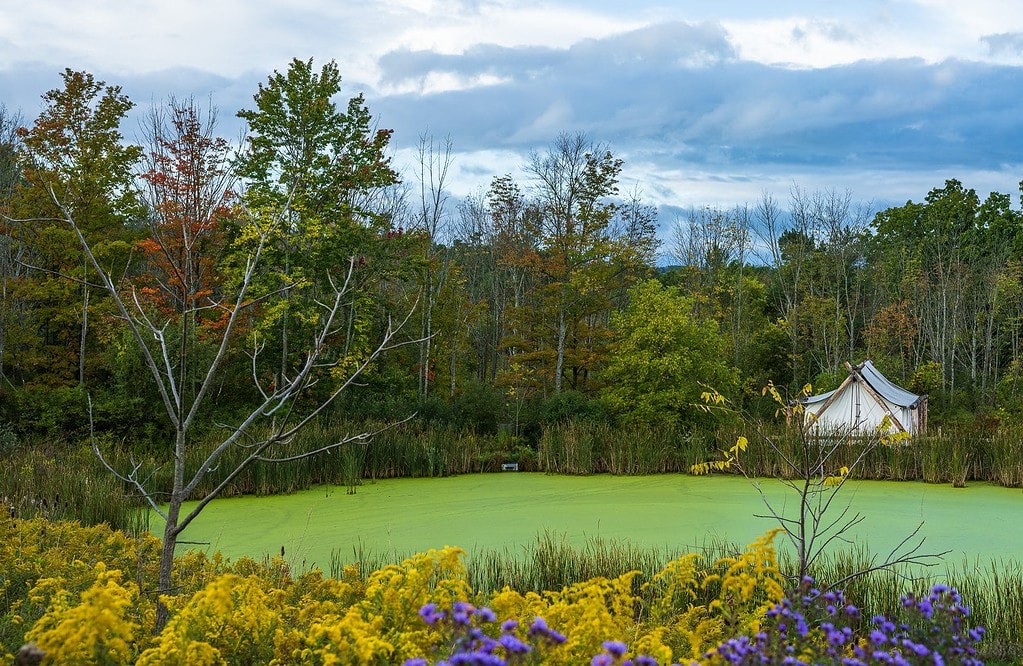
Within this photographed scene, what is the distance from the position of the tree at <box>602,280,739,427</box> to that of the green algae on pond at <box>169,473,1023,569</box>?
1.94m

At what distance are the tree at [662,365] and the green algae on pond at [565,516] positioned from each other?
6.37ft

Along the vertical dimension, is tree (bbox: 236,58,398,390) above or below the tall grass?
above

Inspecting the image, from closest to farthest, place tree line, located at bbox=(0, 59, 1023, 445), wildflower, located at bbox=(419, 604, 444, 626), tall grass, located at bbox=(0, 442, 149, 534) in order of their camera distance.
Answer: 1. wildflower, located at bbox=(419, 604, 444, 626)
2. tall grass, located at bbox=(0, 442, 149, 534)
3. tree line, located at bbox=(0, 59, 1023, 445)

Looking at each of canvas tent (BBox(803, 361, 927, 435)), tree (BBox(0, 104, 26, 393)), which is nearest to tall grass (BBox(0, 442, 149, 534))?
tree (BBox(0, 104, 26, 393))

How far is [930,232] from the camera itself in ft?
88.2

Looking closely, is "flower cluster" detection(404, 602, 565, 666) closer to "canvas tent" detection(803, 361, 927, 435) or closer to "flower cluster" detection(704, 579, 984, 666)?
"flower cluster" detection(704, 579, 984, 666)

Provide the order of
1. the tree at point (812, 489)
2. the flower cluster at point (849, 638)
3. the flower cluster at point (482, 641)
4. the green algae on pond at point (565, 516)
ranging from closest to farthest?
the flower cluster at point (482, 641) < the flower cluster at point (849, 638) < the tree at point (812, 489) < the green algae on pond at point (565, 516)

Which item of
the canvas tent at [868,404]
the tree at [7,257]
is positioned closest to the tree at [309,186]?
the tree at [7,257]

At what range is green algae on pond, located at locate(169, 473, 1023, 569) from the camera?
20.0 ft

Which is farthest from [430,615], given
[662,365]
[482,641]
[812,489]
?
[662,365]

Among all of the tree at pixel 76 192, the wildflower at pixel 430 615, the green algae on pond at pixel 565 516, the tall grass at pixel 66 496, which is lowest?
the green algae on pond at pixel 565 516

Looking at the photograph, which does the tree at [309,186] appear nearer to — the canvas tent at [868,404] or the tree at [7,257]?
the tree at [7,257]

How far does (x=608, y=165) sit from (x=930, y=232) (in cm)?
1718

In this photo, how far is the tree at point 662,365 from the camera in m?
11.5
